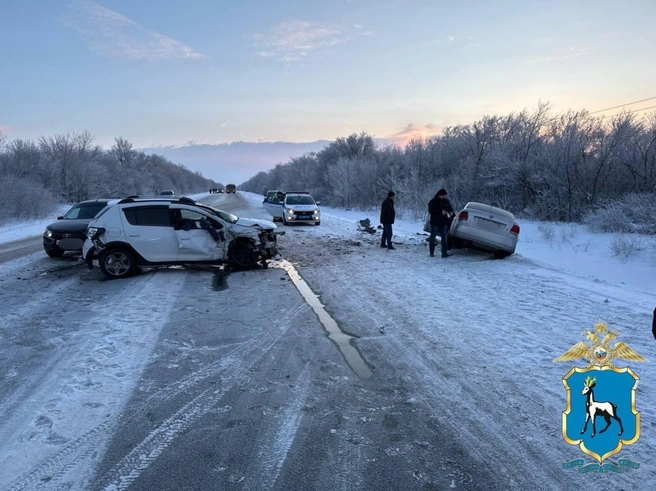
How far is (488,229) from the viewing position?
1186 cm

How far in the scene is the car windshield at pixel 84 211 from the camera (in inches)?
555

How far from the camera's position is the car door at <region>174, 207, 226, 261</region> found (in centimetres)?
1025

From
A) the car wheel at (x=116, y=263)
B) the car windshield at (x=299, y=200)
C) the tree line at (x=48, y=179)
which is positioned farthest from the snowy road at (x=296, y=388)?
the tree line at (x=48, y=179)

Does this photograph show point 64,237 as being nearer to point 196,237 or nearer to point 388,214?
point 196,237

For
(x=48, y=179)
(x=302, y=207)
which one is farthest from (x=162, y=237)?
(x=48, y=179)

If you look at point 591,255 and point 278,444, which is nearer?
point 278,444

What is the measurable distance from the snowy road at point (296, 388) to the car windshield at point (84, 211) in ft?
20.2

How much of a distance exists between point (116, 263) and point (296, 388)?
23.9 feet

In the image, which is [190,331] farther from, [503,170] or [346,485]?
[503,170]

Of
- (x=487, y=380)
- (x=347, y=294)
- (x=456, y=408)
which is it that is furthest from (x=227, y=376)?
(x=347, y=294)

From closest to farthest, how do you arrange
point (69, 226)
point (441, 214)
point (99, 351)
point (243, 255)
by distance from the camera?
point (99, 351) → point (243, 255) → point (441, 214) → point (69, 226)

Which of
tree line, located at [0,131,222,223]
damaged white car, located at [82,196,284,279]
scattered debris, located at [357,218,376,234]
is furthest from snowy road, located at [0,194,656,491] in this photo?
tree line, located at [0,131,222,223]

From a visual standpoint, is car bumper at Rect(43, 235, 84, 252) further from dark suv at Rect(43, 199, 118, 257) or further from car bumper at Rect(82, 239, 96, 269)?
car bumper at Rect(82, 239, 96, 269)

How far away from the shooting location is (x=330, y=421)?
145 inches
